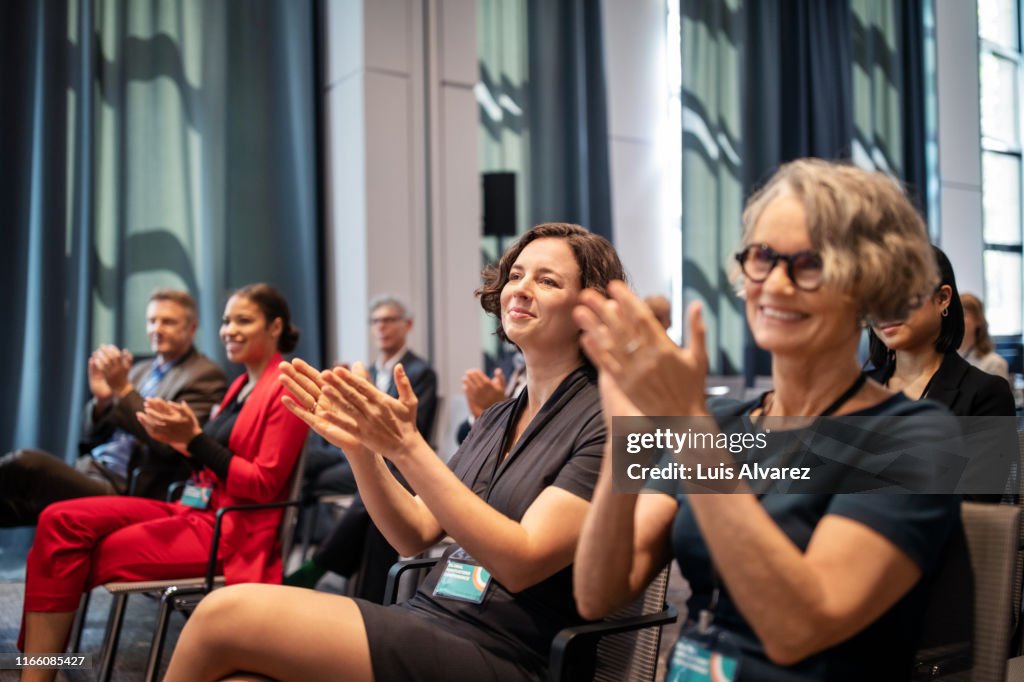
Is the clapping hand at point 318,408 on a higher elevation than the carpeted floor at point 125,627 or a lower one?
higher

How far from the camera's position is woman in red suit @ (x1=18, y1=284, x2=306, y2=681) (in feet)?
8.75

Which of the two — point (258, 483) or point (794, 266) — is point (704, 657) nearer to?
point (794, 266)

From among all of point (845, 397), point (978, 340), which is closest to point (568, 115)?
point (978, 340)

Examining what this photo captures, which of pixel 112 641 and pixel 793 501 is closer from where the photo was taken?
pixel 793 501

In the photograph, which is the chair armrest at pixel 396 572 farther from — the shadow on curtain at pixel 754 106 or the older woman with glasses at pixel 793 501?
the shadow on curtain at pixel 754 106

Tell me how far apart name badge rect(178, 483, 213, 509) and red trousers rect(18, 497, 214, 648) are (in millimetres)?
53

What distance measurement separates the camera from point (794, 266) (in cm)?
115

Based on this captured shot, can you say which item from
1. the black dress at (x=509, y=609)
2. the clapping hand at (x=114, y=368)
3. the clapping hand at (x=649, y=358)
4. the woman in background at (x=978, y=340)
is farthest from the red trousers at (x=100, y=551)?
the woman in background at (x=978, y=340)

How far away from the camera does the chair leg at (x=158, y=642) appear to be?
96.0 inches

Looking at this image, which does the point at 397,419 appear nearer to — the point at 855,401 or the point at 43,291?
the point at 855,401

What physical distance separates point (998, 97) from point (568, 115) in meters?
5.05

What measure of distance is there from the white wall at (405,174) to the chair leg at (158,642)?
2.83 metres

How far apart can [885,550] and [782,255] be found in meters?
0.37

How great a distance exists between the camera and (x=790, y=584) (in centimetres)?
102
